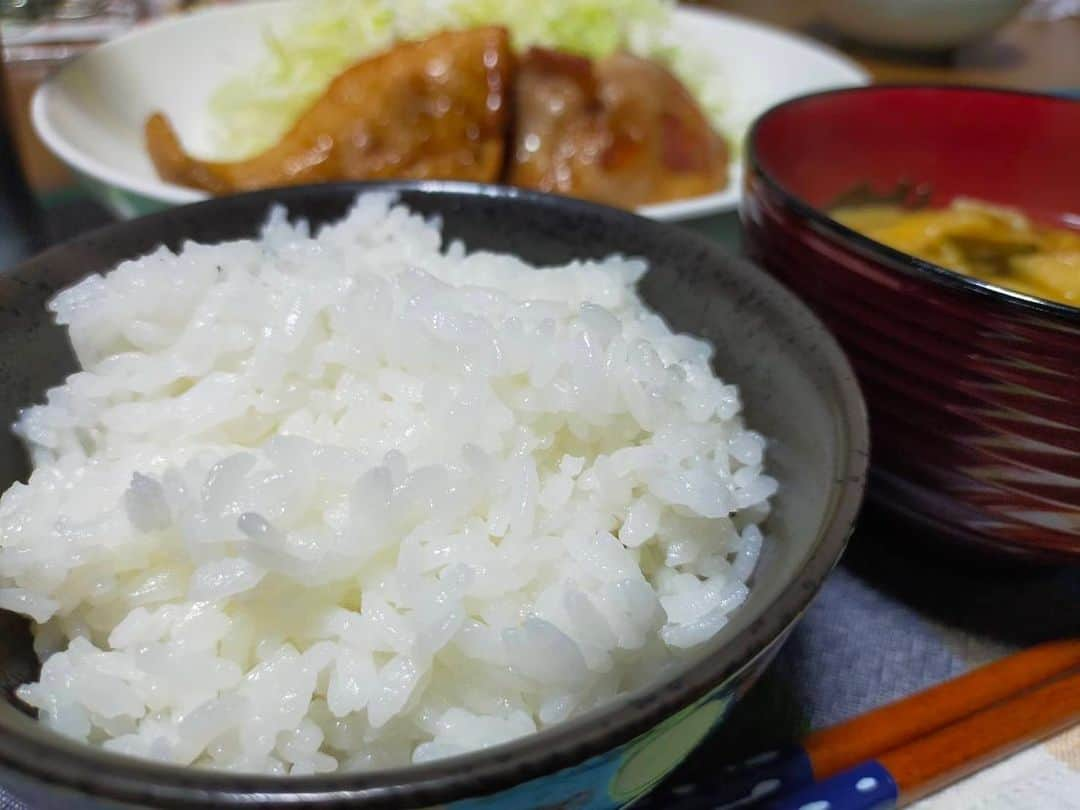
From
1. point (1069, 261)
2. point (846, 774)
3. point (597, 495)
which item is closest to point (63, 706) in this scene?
point (597, 495)

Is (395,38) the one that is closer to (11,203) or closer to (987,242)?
(11,203)

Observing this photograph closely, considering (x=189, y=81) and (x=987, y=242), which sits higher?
(x=189, y=81)

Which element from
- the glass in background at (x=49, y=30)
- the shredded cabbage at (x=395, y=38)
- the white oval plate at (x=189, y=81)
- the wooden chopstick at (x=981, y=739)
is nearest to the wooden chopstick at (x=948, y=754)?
the wooden chopstick at (x=981, y=739)

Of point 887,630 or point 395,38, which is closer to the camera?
point 887,630

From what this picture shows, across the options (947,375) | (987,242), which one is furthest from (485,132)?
(947,375)

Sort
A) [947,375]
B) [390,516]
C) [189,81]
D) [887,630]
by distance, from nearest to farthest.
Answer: [390,516]
[947,375]
[887,630]
[189,81]

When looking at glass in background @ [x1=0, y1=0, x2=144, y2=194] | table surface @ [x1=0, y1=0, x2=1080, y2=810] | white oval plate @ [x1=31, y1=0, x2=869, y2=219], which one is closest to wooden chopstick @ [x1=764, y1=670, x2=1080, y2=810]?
table surface @ [x1=0, y1=0, x2=1080, y2=810]

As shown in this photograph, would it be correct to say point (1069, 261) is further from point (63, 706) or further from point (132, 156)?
point (132, 156)
